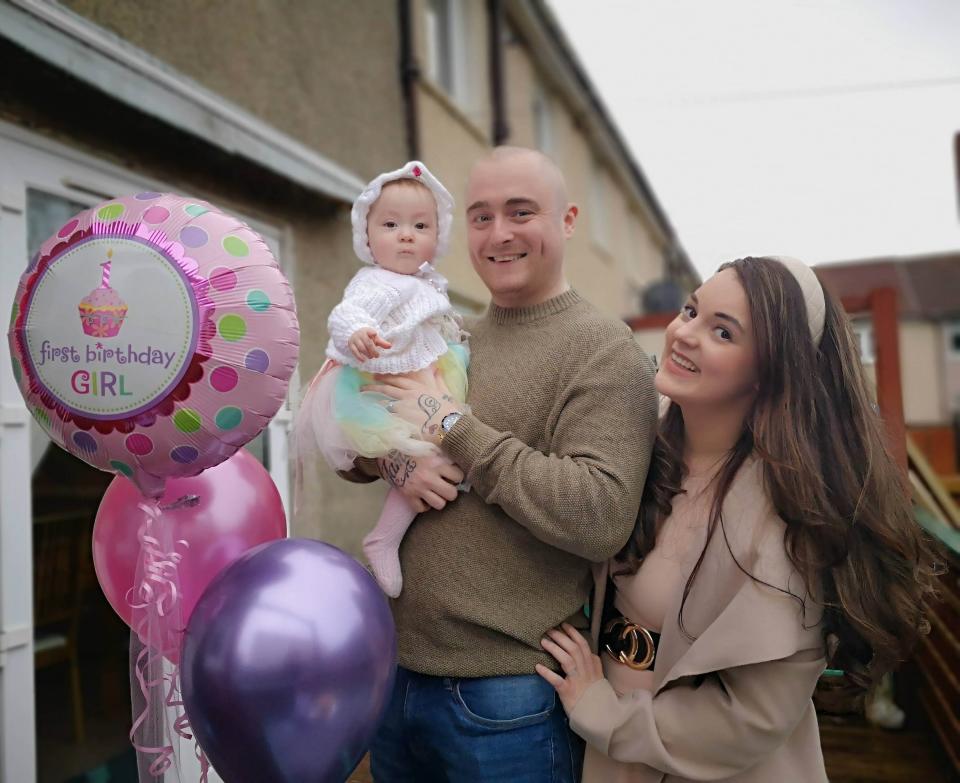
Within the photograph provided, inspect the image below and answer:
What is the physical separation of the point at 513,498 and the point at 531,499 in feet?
0.11

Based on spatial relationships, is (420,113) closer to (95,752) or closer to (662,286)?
(95,752)

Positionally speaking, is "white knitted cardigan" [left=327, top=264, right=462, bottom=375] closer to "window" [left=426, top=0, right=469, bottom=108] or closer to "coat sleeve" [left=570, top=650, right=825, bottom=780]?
"coat sleeve" [left=570, top=650, right=825, bottom=780]

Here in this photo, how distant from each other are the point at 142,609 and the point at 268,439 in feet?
8.52

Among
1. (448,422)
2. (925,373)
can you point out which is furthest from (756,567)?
(925,373)

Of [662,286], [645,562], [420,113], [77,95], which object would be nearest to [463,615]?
[645,562]

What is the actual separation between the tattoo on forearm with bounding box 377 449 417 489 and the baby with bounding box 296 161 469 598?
28mm

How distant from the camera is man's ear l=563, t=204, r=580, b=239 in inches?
68.1

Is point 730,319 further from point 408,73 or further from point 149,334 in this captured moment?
point 408,73

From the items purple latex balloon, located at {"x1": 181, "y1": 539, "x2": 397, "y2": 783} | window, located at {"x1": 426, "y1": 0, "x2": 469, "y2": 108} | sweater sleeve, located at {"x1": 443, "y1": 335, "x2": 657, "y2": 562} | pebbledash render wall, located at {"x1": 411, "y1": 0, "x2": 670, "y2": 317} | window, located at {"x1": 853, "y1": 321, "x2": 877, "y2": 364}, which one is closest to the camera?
purple latex balloon, located at {"x1": 181, "y1": 539, "x2": 397, "y2": 783}

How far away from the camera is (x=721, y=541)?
1.56 meters

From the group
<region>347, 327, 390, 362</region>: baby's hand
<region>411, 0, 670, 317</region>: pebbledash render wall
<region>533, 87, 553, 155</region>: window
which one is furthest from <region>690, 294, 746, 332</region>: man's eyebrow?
<region>533, 87, 553, 155</region>: window

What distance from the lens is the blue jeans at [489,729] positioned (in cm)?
154

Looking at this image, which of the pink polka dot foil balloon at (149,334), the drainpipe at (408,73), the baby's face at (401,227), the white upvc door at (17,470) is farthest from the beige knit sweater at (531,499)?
the drainpipe at (408,73)

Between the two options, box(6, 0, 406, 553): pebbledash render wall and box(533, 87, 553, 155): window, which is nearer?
box(6, 0, 406, 553): pebbledash render wall
